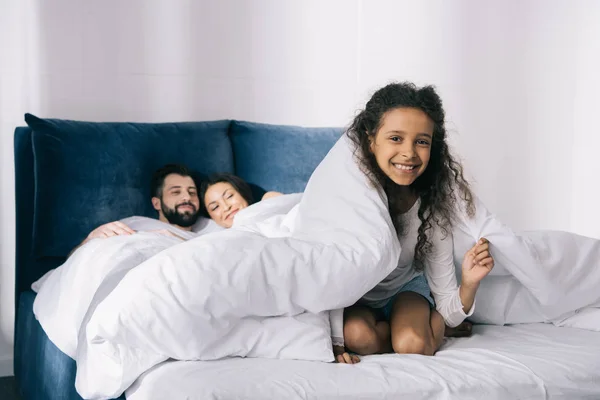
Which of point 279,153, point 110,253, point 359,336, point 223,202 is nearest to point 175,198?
point 223,202

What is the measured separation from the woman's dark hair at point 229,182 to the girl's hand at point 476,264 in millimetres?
1088

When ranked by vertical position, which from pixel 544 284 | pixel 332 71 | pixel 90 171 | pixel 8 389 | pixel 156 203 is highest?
pixel 332 71

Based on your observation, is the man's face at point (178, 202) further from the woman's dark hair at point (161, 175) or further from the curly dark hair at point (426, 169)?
the curly dark hair at point (426, 169)

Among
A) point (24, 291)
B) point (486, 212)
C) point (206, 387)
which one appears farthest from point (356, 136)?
point (24, 291)

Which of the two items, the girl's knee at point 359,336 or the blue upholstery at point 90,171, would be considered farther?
the blue upholstery at point 90,171

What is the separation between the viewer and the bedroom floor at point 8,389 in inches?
111

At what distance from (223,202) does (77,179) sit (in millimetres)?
501

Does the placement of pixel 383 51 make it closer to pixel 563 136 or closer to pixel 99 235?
pixel 563 136

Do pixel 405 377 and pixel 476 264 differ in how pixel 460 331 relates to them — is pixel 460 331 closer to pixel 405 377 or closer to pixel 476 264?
pixel 476 264

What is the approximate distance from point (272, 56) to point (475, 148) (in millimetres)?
1081

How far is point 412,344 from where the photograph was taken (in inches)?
75.3

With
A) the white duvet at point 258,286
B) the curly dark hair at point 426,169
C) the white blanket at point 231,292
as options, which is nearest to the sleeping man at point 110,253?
the white duvet at point 258,286

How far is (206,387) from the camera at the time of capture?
1530 mm

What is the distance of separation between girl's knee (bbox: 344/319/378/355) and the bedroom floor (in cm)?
142
